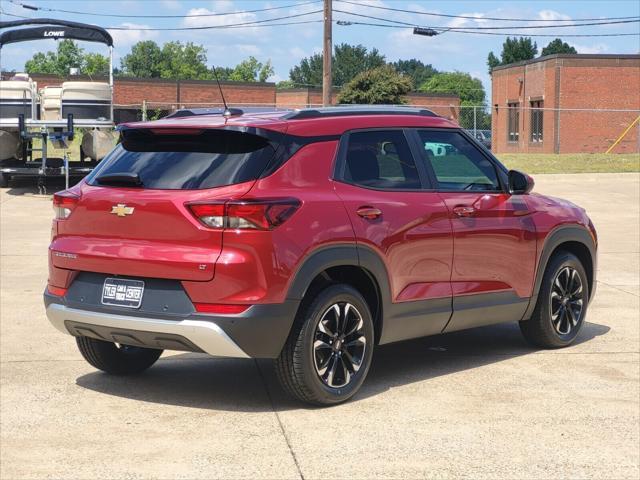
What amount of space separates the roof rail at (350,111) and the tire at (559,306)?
5.54 feet

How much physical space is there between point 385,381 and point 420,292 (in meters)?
0.73

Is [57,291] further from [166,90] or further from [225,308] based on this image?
[166,90]

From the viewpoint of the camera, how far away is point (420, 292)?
23.9 ft

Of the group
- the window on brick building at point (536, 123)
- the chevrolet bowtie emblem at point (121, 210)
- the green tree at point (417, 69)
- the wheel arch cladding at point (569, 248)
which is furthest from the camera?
the green tree at point (417, 69)

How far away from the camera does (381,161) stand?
7207 millimetres

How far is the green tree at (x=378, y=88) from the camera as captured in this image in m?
47.8

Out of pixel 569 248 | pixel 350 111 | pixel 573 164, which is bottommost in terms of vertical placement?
pixel 569 248

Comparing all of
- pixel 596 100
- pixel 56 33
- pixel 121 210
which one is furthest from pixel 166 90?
pixel 121 210

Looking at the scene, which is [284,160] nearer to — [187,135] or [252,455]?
[187,135]

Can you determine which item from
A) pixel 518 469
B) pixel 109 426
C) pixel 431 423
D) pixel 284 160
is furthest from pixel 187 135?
pixel 518 469

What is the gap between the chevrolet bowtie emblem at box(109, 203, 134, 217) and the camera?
21.4ft

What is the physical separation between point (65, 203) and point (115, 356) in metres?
1.25

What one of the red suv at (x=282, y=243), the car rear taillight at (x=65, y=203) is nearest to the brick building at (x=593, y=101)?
the red suv at (x=282, y=243)

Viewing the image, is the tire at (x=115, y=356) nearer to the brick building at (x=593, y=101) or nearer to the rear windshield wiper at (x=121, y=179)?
the rear windshield wiper at (x=121, y=179)
